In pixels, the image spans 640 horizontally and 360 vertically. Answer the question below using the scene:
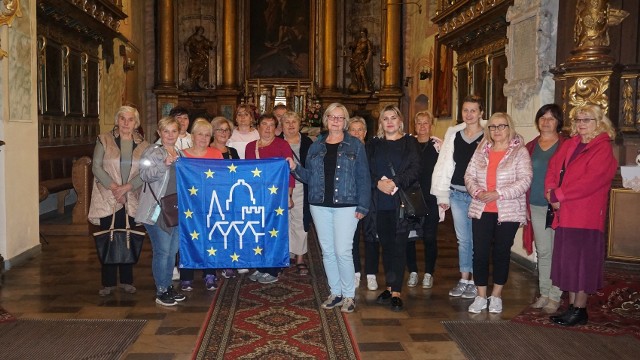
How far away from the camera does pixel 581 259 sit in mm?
4660

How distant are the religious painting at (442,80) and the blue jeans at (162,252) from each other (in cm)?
756

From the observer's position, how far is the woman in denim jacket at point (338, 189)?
487 cm

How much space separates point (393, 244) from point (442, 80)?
7.51 metres

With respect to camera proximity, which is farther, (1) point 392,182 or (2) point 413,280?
(2) point 413,280

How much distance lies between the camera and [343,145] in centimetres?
492

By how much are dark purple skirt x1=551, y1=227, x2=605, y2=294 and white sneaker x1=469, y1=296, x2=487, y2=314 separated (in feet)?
2.10

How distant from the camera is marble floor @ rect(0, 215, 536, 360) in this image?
427cm

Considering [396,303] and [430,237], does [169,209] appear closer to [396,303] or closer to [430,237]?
[396,303]

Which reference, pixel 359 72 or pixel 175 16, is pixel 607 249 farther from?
pixel 175 16

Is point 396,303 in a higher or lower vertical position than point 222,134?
lower

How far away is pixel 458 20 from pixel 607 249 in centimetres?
563

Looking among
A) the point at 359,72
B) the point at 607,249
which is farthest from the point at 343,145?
the point at 359,72

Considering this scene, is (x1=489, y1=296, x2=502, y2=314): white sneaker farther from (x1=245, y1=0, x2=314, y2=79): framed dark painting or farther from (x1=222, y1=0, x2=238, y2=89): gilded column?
(x1=245, y1=0, x2=314, y2=79): framed dark painting

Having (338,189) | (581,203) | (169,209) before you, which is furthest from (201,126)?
(581,203)
